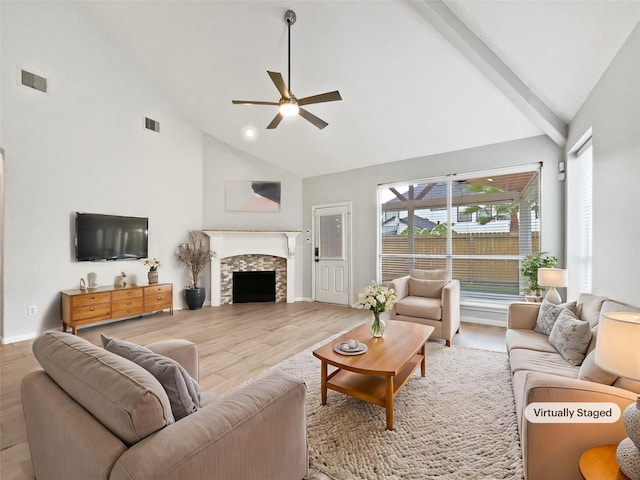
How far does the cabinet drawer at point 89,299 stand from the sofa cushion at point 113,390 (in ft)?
11.1

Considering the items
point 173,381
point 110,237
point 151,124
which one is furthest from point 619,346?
point 151,124

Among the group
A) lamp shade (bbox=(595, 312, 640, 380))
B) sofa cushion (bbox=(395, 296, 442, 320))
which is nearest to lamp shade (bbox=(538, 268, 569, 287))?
sofa cushion (bbox=(395, 296, 442, 320))

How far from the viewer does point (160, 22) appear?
3826mm

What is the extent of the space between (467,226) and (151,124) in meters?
5.60

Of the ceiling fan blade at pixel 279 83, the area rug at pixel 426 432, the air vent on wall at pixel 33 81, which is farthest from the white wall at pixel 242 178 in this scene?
the area rug at pixel 426 432

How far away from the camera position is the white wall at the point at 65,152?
3.66 metres

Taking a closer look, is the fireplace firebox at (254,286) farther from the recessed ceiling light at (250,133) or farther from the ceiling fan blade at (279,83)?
the ceiling fan blade at (279,83)

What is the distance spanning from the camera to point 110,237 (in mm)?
4562

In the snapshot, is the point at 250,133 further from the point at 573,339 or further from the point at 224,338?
the point at 573,339

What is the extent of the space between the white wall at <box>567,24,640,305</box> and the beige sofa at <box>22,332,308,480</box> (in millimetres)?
2510

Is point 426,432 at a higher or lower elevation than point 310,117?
lower

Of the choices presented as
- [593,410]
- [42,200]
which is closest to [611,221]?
[593,410]

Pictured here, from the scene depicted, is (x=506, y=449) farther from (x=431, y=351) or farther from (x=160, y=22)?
(x=160, y=22)

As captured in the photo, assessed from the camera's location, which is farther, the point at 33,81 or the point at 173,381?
the point at 33,81
